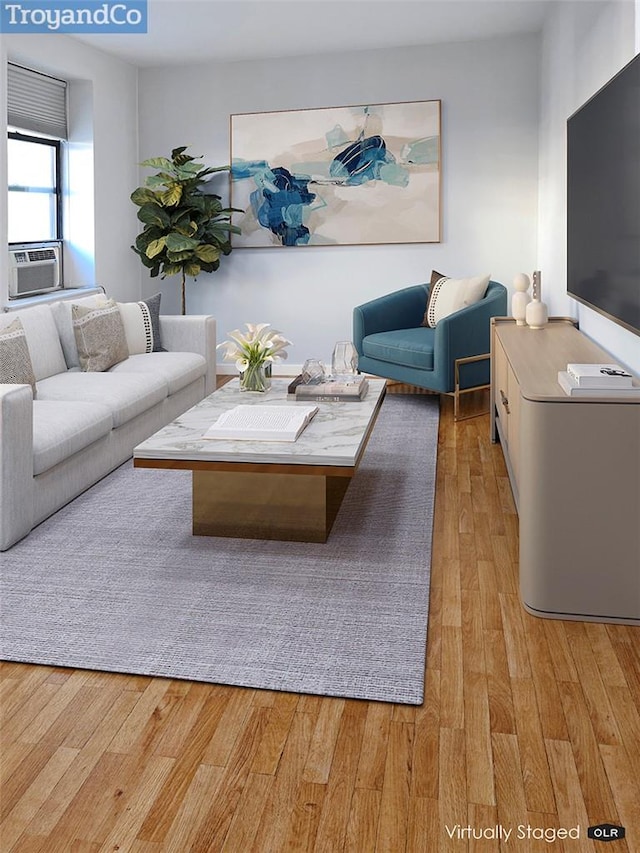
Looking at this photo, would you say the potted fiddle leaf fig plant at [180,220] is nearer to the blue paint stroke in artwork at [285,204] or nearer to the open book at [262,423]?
the blue paint stroke in artwork at [285,204]

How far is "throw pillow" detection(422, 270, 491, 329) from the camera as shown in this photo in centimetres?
524

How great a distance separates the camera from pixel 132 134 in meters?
6.41

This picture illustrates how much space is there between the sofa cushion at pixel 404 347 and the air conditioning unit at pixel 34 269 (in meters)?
2.32

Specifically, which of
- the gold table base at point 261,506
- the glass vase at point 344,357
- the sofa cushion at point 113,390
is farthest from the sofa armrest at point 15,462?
the glass vase at point 344,357

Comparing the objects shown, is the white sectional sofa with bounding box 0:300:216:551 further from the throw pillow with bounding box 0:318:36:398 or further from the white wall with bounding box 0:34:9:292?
the white wall with bounding box 0:34:9:292

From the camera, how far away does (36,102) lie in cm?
538

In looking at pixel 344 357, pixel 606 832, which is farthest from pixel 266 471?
pixel 606 832

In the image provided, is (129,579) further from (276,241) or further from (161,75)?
(161,75)

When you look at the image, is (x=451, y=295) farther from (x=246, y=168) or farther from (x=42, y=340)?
(x=42, y=340)

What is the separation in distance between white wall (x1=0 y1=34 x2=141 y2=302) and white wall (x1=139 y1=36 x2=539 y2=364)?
10.5 inches

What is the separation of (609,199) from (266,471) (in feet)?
5.17

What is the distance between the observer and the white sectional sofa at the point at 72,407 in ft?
9.21

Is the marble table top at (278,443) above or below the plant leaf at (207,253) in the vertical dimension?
below

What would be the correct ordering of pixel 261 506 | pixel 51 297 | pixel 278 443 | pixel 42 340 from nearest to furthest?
1. pixel 278 443
2. pixel 261 506
3. pixel 42 340
4. pixel 51 297
